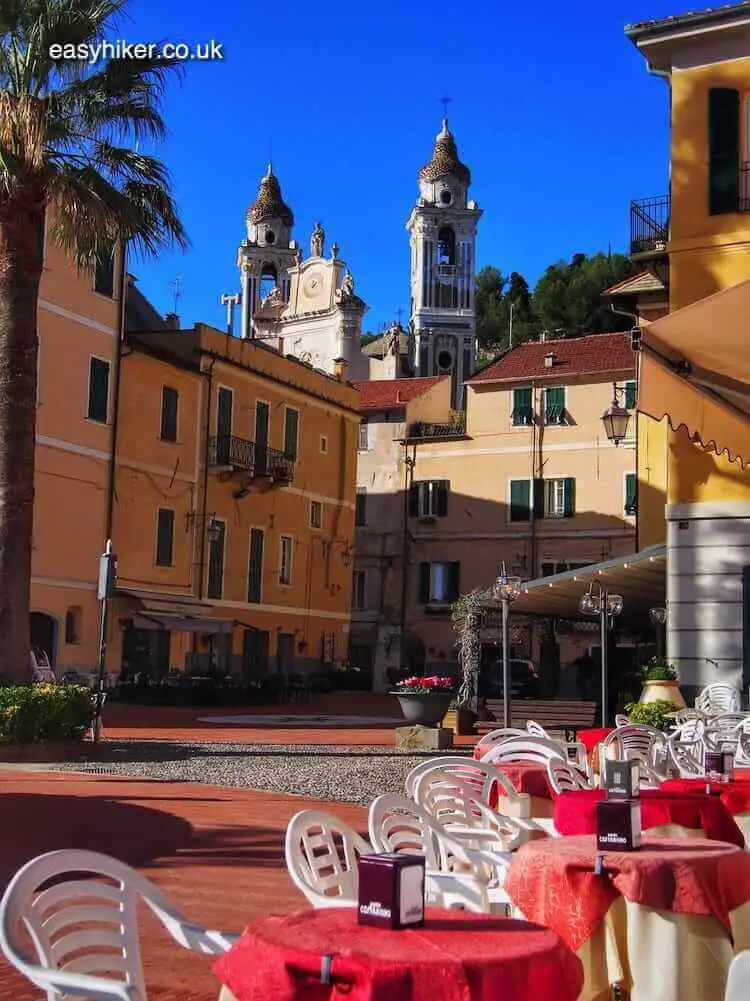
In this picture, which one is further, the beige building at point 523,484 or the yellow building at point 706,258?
the beige building at point 523,484

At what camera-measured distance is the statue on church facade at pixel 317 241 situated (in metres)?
78.8

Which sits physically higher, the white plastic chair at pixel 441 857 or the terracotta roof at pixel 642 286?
the terracotta roof at pixel 642 286

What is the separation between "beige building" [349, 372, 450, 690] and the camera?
160 feet

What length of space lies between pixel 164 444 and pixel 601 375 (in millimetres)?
16634

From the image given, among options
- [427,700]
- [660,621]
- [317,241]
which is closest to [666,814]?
[427,700]

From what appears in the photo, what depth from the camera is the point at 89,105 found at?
1705 cm

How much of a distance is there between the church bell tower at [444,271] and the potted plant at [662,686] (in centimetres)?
7146

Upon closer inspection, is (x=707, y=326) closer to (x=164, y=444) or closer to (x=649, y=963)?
(x=649, y=963)

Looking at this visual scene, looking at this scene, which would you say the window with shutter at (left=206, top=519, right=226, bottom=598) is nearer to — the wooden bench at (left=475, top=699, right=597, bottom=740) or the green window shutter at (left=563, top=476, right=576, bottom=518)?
the green window shutter at (left=563, top=476, right=576, bottom=518)

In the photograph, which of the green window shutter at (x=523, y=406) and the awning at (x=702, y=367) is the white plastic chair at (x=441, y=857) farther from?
the green window shutter at (x=523, y=406)

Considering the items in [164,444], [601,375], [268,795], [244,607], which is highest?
[601,375]

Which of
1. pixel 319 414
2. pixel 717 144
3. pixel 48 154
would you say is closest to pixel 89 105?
pixel 48 154

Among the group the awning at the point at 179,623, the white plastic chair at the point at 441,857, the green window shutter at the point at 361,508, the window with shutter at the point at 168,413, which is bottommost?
the white plastic chair at the point at 441,857

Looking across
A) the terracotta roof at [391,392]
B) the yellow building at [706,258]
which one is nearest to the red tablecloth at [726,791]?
the yellow building at [706,258]
